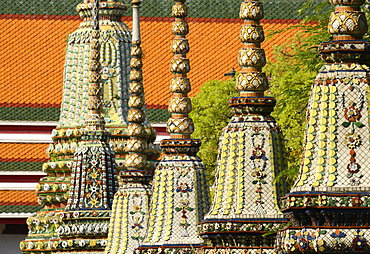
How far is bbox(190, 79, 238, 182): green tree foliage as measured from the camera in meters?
40.3

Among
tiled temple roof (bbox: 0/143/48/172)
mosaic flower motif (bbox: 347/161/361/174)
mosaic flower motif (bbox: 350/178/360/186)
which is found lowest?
mosaic flower motif (bbox: 350/178/360/186)

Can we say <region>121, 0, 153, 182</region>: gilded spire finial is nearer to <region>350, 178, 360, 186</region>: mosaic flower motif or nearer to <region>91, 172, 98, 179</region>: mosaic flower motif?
<region>91, 172, 98, 179</region>: mosaic flower motif

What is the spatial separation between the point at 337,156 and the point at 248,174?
4.38m

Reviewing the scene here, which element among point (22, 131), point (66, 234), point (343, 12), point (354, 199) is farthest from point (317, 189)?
point (22, 131)

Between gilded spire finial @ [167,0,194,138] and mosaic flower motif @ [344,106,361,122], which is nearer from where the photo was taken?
mosaic flower motif @ [344,106,361,122]

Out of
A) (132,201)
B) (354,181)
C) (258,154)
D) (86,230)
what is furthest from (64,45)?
(354,181)

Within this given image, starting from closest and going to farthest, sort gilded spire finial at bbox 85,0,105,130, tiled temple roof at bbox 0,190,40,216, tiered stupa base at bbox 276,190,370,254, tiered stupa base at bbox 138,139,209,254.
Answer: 1. tiered stupa base at bbox 276,190,370,254
2. tiered stupa base at bbox 138,139,209,254
3. gilded spire finial at bbox 85,0,105,130
4. tiled temple roof at bbox 0,190,40,216

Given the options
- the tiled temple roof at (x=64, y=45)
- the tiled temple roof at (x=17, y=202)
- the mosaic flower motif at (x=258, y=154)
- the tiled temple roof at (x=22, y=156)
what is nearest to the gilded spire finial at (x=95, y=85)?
the mosaic flower motif at (x=258, y=154)

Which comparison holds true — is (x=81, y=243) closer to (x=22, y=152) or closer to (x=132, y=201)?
(x=132, y=201)

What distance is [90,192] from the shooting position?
115 ft

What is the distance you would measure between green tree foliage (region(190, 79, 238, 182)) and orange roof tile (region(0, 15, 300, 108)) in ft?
48.3

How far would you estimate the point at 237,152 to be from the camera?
19.4m

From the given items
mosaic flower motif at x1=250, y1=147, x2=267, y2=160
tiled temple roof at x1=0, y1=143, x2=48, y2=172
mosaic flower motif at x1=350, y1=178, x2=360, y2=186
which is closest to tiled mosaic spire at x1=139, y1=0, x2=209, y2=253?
mosaic flower motif at x1=250, y1=147, x2=267, y2=160

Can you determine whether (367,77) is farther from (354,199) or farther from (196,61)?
(196,61)
